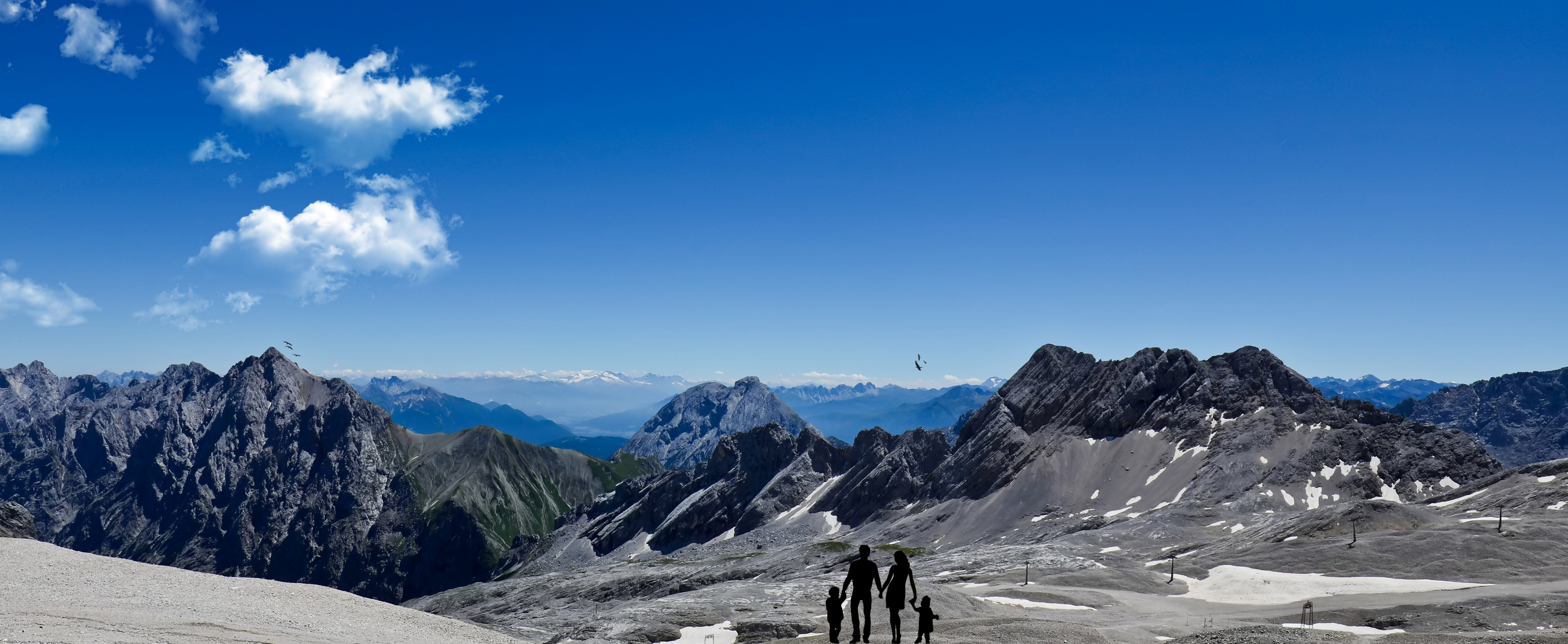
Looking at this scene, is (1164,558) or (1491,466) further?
(1491,466)

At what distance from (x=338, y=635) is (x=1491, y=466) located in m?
169

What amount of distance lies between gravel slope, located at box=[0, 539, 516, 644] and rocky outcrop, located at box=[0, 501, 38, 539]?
7250 cm

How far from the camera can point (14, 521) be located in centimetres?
10494

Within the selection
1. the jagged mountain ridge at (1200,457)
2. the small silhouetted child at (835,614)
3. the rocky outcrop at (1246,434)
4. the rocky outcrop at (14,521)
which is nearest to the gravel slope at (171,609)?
the small silhouetted child at (835,614)

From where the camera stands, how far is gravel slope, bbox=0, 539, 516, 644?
29.4 metres

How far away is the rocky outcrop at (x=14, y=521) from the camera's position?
99.8 meters

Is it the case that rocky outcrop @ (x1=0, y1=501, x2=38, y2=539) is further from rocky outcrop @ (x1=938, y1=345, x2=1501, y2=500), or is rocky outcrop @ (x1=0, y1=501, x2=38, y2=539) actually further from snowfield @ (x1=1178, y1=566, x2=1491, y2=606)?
rocky outcrop @ (x1=938, y1=345, x2=1501, y2=500)

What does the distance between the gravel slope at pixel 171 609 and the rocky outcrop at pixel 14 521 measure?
72.5 m

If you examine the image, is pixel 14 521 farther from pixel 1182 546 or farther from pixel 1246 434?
pixel 1246 434

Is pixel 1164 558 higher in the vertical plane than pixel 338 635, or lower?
lower

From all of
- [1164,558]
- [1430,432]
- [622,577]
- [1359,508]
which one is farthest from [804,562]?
[1430,432]

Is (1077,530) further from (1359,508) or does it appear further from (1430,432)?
(1430,432)

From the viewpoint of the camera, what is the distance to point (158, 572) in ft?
143

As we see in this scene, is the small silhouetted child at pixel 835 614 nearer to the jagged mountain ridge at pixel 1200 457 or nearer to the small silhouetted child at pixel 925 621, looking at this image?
the small silhouetted child at pixel 925 621
